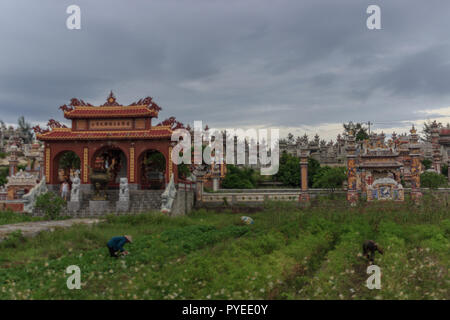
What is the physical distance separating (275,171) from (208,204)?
15.3 meters

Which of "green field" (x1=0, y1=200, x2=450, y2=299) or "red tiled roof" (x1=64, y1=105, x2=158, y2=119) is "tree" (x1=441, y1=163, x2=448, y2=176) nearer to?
"green field" (x1=0, y1=200, x2=450, y2=299)

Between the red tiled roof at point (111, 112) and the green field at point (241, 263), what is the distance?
983cm

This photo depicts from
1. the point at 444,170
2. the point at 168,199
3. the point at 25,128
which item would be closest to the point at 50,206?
the point at 168,199

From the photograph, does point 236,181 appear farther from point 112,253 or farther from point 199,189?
point 112,253

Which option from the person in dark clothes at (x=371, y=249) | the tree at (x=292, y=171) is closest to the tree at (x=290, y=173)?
the tree at (x=292, y=171)

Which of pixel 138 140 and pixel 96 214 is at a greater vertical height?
pixel 138 140

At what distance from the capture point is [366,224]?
11.9 metres

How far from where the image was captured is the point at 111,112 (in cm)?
2150

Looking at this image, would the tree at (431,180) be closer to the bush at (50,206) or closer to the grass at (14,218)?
the bush at (50,206)

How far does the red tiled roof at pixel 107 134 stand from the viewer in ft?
66.9

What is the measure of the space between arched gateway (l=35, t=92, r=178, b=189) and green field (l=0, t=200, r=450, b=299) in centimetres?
841
